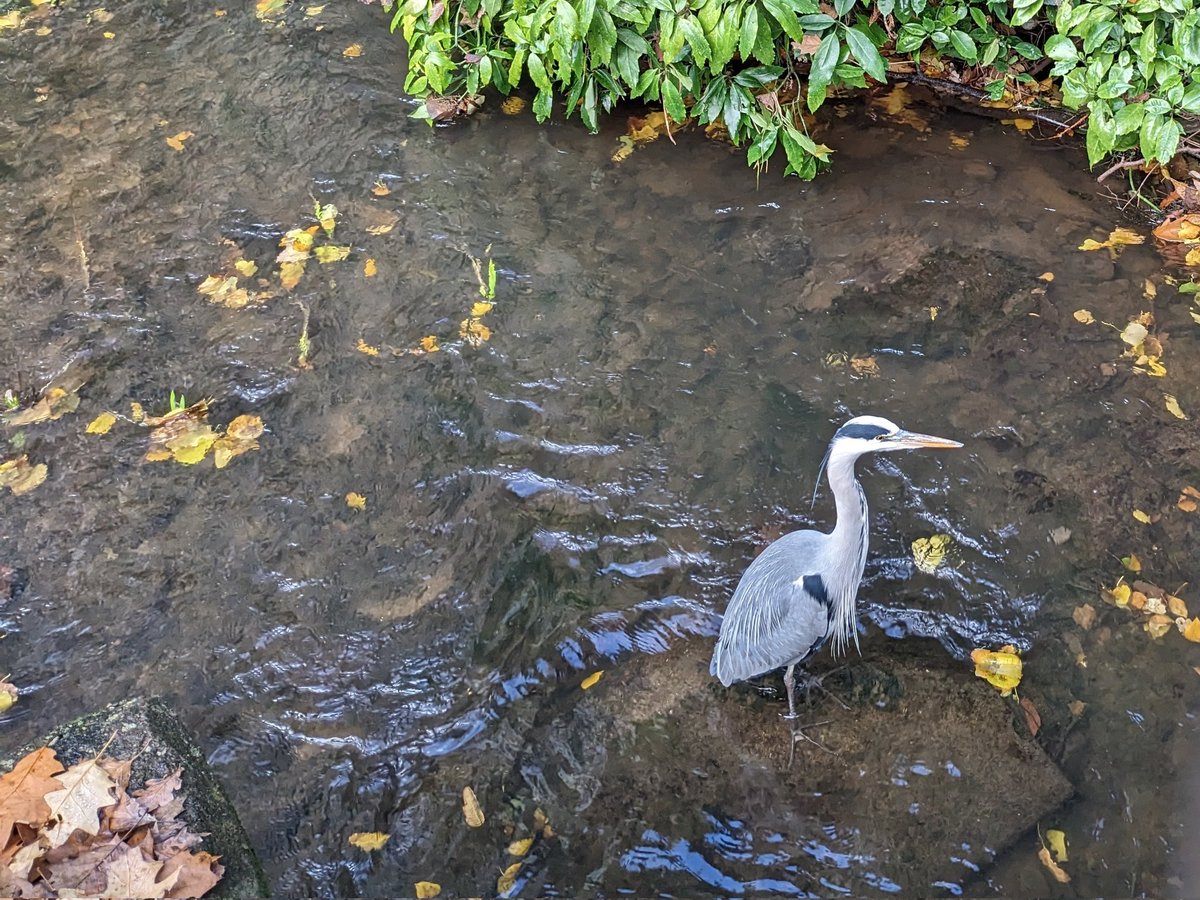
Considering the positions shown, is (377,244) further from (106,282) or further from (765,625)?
(765,625)

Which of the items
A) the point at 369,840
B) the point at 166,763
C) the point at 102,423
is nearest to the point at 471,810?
the point at 369,840

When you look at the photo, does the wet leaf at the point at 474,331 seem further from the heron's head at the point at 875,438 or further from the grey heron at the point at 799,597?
the heron's head at the point at 875,438

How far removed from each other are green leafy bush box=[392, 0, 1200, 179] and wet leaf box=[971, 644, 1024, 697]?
104 inches

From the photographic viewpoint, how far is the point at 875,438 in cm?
280

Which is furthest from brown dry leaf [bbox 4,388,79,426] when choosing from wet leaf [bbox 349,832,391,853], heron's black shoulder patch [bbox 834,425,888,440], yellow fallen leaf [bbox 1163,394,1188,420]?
yellow fallen leaf [bbox 1163,394,1188,420]

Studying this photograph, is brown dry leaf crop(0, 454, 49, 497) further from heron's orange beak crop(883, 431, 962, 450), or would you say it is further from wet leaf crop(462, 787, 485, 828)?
heron's orange beak crop(883, 431, 962, 450)

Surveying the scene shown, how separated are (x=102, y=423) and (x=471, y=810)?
2.54m

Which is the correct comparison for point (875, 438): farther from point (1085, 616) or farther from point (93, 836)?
point (93, 836)

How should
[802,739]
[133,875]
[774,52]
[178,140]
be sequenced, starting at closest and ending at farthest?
[133,875] < [802,739] < [774,52] < [178,140]

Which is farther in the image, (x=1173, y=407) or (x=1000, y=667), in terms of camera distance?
(x=1173, y=407)

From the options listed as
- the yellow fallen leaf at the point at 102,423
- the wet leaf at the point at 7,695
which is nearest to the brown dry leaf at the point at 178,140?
the yellow fallen leaf at the point at 102,423

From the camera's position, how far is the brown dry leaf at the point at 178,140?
5578 mm

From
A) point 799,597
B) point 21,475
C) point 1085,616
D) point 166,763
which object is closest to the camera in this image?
point 166,763

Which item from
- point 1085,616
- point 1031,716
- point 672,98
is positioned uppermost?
point 672,98
